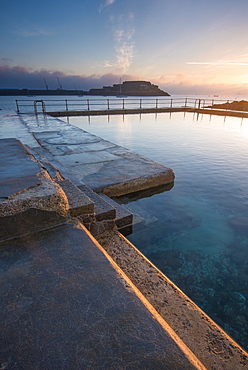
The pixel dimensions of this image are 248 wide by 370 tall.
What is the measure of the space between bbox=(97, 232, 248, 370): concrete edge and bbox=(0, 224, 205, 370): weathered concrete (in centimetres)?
30

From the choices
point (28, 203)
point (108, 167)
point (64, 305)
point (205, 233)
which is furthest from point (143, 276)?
point (108, 167)

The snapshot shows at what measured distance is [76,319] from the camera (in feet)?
3.92

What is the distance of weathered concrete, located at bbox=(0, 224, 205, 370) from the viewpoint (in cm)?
101

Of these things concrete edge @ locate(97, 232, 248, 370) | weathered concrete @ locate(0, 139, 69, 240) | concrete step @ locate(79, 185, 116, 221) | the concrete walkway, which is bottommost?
concrete edge @ locate(97, 232, 248, 370)

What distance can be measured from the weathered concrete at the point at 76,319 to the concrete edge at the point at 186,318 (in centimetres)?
30

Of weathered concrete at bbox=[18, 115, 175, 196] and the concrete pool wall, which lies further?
weathered concrete at bbox=[18, 115, 175, 196]

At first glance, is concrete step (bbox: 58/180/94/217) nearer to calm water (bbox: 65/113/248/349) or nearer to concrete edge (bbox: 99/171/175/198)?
calm water (bbox: 65/113/248/349)

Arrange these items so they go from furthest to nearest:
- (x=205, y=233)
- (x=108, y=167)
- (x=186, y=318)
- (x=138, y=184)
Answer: (x=108, y=167), (x=138, y=184), (x=205, y=233), (x=186, y=318)

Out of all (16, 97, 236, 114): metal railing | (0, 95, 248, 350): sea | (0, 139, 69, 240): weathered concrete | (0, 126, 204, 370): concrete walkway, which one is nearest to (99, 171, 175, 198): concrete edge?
(0, 95, 248, 350): sea

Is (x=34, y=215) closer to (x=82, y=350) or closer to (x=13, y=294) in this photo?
(x=13, y=294)

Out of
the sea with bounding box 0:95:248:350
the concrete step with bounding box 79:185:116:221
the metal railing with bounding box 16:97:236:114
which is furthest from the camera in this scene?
the metal railing with bounding box 16:97:236:114

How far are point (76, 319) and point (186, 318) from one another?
2.69 ft

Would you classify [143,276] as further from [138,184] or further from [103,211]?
[138,184]

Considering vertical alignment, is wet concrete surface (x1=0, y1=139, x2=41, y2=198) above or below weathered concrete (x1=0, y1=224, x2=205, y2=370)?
above
